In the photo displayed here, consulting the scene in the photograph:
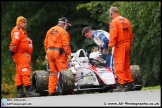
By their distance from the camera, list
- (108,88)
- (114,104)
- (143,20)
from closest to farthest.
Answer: (114,104) → (108,88) → (143,20)

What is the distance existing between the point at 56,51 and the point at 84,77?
112 cm

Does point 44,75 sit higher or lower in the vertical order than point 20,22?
lower

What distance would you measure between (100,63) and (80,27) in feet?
59.7

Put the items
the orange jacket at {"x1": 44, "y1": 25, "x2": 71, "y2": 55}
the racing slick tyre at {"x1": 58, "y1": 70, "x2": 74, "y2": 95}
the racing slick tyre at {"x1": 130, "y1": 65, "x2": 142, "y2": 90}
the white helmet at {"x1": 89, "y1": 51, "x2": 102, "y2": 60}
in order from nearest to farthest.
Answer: the racing slick tyre at {"x1": 58, "y1": 70, "x2": 74, "y2": 95}
the orange jacket at {"x1": 44, "y1": 25, "x2": 71, "y2": 55}
the racing slick tyre at {"x1": 130, "y1": 65, "x2": 142, "y2": 90}
the white helmet at {"x1": 89, "y1": 51, "x2": 102, "y2": 60}

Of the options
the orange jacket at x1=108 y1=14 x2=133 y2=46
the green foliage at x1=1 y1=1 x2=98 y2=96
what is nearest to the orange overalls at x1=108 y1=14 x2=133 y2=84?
the orange jacket at x1=108 y1=14 x2=133 y2=46

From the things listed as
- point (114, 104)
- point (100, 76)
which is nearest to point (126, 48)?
point (100, 76)

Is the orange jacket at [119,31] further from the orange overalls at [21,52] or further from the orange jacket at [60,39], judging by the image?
the orange overalls at [21,52]

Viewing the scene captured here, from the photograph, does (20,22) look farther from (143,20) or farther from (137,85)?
(143,20)

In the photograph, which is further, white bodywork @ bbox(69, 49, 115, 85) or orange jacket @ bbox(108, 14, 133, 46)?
white bodywork @ bbox(69, 49, 115, 85)

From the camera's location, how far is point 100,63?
1734 centimetres

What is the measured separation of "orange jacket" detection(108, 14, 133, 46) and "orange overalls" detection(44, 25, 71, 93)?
1300 millimetres

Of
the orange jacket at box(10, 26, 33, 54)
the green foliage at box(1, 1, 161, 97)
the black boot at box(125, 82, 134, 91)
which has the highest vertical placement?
the green foliage at box(1, 1, 161, 97)

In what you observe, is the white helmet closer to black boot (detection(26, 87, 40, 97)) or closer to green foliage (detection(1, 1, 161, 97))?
black boot (detection(26, 87, 40, 97))

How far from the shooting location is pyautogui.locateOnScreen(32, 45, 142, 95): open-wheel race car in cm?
1634
